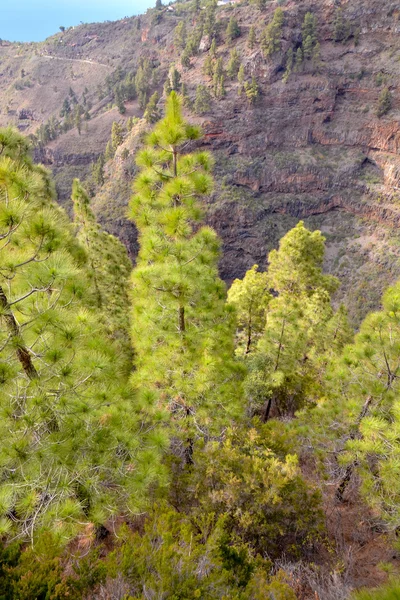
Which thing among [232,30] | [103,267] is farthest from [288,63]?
[103,267]

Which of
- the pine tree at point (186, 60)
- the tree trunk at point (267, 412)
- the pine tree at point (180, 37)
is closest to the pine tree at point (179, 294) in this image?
the tree trunk at point (267, 412)

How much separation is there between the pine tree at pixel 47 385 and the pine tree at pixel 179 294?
4.62 ft

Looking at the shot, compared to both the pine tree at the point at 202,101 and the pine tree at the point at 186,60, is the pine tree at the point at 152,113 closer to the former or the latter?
the pine tree at the point at 202,101

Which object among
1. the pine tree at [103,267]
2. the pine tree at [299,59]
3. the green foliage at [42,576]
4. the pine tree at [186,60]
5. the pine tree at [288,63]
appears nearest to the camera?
the green foliage at [42,576]

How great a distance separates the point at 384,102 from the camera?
51.8 metres

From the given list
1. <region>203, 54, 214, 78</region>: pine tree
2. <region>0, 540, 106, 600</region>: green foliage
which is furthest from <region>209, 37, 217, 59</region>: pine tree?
<region>0, 540, 106, 600</region>: green foliage

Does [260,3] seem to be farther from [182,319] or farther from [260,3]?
[182,319]

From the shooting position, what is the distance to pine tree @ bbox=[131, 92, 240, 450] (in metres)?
6.96

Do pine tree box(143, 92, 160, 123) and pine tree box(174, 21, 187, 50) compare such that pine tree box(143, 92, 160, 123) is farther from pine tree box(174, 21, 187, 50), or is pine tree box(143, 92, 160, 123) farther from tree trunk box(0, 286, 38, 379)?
tree trunk box(0, 286, 38, 379)

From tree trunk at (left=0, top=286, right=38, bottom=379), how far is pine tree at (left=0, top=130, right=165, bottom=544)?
0.04 feet

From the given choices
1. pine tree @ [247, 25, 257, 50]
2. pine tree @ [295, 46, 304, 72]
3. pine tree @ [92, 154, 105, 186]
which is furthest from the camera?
pine tree @ [92, 154, 105, 186]

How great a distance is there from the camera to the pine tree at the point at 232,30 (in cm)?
5606

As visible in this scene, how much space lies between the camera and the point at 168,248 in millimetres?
7047

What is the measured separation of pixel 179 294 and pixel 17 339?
3.51 meters
